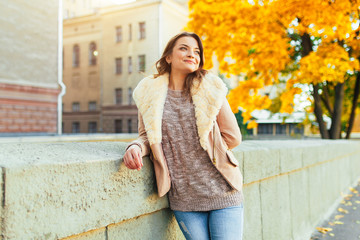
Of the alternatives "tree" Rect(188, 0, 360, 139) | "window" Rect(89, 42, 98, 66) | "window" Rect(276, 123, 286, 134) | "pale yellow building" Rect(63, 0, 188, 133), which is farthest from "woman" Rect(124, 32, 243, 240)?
"window" Rect(89, 42, 98, 66)

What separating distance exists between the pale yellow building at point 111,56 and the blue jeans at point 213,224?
3289 cm

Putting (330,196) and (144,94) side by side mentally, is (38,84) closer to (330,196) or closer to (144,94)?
(330,196)

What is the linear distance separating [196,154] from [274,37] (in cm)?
812

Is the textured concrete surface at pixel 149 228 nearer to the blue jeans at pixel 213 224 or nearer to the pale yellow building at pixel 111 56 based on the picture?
the blue jeans at pixel 213 224

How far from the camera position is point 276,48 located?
997cm

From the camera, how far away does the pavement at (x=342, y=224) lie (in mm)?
5250

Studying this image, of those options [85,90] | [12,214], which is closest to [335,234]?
[12,214]

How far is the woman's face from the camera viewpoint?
8.38 ft

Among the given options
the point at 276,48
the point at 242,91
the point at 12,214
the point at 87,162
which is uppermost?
the point at 276,48

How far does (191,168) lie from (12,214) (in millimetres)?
1176

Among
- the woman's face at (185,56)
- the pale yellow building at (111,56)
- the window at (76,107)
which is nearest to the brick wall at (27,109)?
the pale yellow building at (111,56)

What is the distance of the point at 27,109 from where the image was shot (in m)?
20.8

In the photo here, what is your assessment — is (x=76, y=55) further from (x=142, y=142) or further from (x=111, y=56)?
(x=142, y=142)

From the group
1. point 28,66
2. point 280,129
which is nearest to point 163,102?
point 28,66
